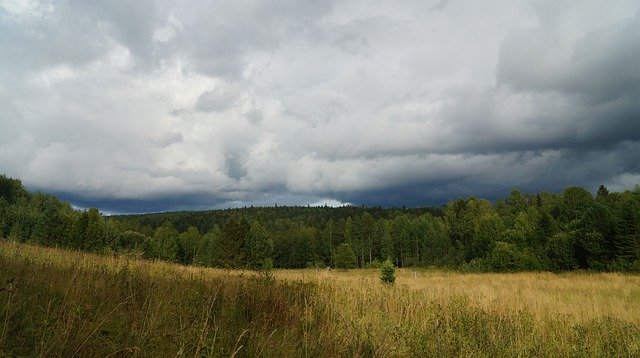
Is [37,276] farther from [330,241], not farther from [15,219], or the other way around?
[330,241]

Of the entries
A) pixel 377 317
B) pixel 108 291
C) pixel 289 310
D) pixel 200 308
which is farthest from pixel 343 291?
pixel 108 291

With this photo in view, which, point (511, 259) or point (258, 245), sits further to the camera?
point (258, 245)

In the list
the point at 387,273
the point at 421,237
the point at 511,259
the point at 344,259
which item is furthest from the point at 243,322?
the point at 421,237

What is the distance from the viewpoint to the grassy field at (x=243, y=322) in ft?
10.3

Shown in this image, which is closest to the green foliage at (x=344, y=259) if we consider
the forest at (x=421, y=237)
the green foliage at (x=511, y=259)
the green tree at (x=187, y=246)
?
the forest at (x=421, y=237)

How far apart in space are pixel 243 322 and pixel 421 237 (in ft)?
314

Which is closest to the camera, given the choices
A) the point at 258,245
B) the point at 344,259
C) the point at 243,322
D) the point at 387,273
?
the point at 243,322

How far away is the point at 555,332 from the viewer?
7305 mm

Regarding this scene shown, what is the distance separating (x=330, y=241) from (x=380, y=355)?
338 feet

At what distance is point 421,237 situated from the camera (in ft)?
314

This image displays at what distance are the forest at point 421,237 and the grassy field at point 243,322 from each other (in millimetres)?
→ 2504

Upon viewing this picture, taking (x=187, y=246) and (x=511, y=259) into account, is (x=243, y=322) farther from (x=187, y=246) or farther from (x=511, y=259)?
(x=187, y=246)

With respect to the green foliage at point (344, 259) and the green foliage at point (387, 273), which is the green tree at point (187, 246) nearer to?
the green foliage at point (344, 259)

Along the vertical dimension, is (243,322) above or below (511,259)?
above
